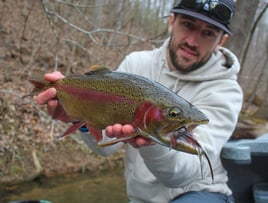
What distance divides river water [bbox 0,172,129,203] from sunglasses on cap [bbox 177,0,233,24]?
160 inches

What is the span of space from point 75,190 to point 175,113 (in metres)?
5.35

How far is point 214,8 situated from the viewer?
3.02 meters

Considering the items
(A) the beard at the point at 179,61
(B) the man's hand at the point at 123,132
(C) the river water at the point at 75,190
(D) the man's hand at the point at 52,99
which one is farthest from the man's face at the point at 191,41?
(C) the river water at the point at 75,190

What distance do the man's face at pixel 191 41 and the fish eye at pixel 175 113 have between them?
1.47 m

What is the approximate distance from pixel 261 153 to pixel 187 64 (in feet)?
2.88

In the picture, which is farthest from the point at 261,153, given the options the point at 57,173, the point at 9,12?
the point at 9,12

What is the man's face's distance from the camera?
123 inches

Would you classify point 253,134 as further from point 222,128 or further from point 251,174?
point 222,128

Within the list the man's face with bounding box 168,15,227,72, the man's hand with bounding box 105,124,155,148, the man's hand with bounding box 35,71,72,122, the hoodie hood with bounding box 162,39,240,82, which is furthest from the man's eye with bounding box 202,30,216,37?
the man's hand with bounding box 105,124,155,148

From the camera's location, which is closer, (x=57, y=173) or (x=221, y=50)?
(x=221, y=50)

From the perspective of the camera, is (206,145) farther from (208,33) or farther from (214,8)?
(214,8)

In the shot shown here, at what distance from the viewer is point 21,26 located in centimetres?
973

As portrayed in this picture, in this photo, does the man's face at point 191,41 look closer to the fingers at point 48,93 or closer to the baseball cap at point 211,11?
the baseball cap at point 211,11

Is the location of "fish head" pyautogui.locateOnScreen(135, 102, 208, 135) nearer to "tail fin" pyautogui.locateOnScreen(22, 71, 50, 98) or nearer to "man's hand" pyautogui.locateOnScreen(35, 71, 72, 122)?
"man's hand" pyautogui.locateOnScreen(35, 71, 72, 122)
